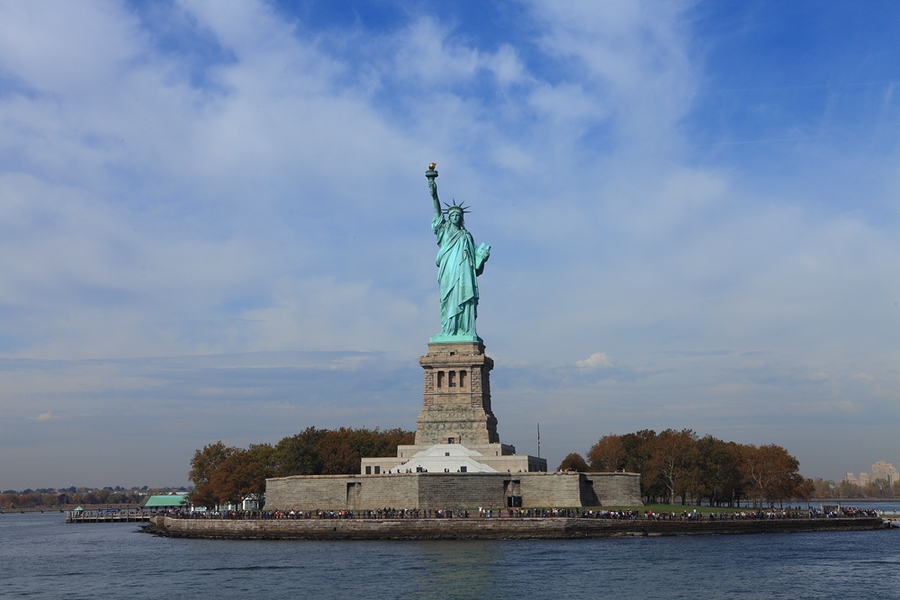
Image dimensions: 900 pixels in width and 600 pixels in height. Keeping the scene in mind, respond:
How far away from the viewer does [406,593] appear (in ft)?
113

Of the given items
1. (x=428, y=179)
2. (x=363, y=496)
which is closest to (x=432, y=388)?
(x=363, y=496)

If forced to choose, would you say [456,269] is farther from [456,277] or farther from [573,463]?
[573,463]

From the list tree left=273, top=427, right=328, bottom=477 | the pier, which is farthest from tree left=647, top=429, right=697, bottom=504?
the pier

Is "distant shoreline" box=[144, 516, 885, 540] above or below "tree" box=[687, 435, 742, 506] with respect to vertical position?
below

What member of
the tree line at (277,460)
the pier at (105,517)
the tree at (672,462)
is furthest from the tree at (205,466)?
the tree at (672,462)

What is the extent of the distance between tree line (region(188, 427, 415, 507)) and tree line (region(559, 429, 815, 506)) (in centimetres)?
1940

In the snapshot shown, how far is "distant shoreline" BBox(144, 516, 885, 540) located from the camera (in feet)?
170

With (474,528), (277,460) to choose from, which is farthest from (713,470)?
(277,460)

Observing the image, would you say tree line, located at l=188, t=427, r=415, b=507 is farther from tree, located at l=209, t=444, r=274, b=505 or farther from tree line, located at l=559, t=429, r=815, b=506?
tree line, located at l=559, t=429, r=815, b=506

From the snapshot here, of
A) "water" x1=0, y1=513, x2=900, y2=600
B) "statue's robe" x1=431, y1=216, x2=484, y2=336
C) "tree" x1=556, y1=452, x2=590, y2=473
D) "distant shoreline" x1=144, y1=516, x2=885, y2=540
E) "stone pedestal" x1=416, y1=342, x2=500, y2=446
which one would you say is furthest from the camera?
"tree" x1=556, y1=452, x2=590, y2=473

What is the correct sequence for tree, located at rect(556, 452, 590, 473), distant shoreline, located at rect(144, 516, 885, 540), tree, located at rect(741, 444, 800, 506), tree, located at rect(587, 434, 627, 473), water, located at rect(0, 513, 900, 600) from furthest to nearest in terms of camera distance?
tree, located at rect(556, 452, 590, 473) < tree, located at rect(587, 434, 627, 473) < tree, located at rect(741, 444, 800, 506) < distant shoreline, located at rect(144, 516, 885, 540) < water, located at rect(0, 513, 900, 600)

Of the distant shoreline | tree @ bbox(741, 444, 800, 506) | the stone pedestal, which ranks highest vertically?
the stone pedestal

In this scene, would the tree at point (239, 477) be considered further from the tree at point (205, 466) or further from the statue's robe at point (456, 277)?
the statue's robe at point (456, 277)

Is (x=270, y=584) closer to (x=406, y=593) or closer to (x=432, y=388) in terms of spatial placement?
(x=406, y=593)
